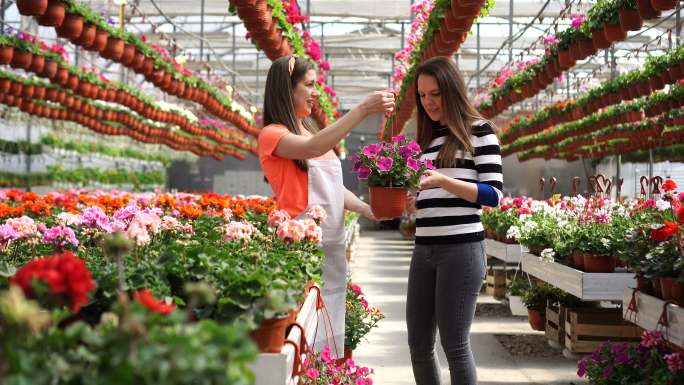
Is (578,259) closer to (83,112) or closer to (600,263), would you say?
(600,263)

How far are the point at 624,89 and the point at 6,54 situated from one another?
6.07 m

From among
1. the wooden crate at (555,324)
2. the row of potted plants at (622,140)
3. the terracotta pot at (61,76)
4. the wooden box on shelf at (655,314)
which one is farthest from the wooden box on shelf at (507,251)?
the row of potted plants at (622,140)

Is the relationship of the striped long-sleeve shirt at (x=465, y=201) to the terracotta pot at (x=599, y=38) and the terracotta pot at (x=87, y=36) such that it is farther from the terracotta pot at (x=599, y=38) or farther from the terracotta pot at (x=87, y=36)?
the terracotta pot at (x=87, y=36)

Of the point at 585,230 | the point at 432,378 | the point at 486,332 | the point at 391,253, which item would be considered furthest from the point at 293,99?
the point at 391,253

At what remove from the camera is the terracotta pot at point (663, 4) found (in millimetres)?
4198

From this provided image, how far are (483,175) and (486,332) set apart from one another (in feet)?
12.0

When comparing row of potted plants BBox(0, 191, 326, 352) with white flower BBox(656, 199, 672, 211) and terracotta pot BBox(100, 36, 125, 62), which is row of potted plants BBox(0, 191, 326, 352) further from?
terracotta pot BBox(100, 36, 125, 62)

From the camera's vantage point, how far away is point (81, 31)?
5.61 metres

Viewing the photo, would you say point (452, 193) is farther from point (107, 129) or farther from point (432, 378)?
point (107, 129)

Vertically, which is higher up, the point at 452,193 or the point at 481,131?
the point at 481,131

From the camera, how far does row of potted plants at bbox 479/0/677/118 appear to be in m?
4.95

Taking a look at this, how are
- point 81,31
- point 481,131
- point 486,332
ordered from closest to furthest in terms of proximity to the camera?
point 481,131
point 81,31
point 486,332

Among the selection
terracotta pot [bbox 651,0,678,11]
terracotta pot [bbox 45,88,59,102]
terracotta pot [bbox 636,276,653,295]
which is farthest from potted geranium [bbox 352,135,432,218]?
terracotta pot [bbox 45,88,59,102]

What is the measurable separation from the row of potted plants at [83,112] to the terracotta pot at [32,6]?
4.41m
